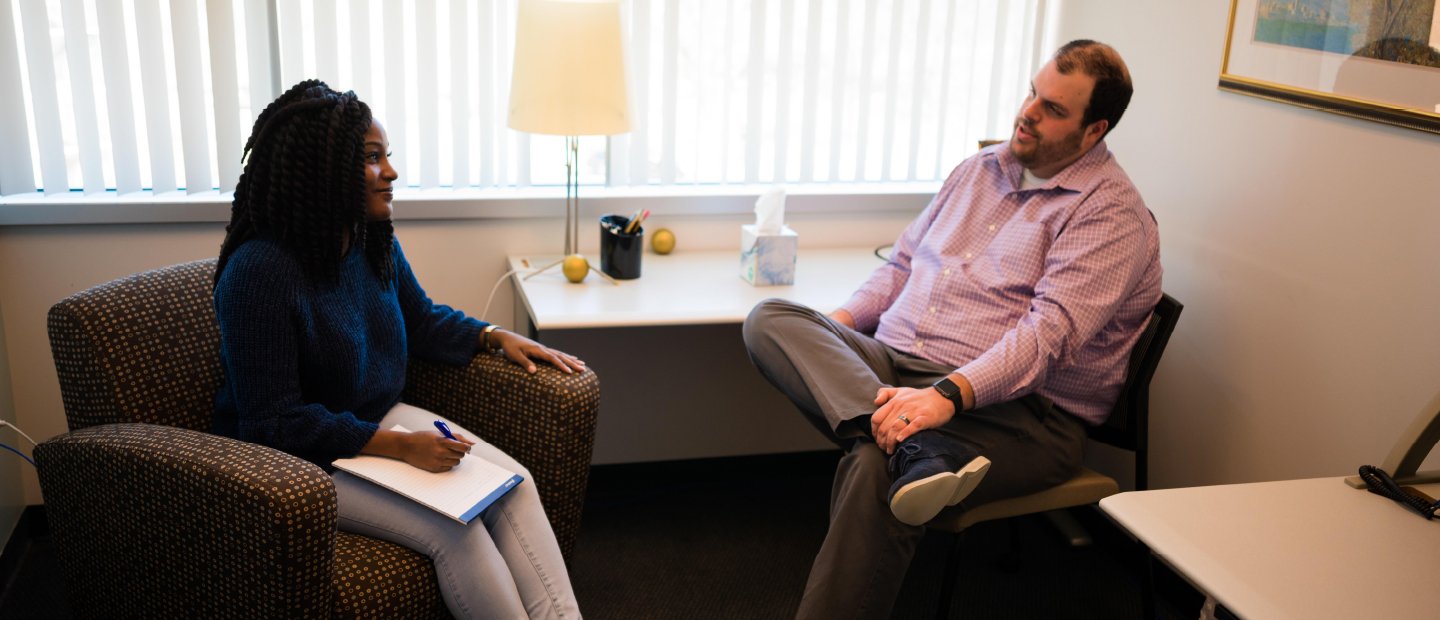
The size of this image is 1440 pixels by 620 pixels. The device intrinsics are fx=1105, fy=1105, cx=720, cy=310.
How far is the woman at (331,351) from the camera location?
1701 mm

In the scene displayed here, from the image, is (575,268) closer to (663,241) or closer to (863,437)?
(663,241)

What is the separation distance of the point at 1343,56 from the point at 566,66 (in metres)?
1.50

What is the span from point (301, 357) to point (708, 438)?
1446 millimetres

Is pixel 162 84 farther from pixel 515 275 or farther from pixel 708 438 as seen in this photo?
pixel 708 438

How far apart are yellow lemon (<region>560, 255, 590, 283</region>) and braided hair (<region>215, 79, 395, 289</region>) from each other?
76 cm

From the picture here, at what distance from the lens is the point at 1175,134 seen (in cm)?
257

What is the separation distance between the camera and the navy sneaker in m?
1.81

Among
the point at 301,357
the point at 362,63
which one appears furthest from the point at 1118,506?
the point at 362,63

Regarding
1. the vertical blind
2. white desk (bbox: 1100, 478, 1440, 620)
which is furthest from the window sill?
white desk (bbox: 1100, 478, 1440, 620)

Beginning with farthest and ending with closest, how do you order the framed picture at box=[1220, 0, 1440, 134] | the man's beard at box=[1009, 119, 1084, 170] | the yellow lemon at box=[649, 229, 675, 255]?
the yellow lemon at box=[649, 229, 675, 255], the man's beard at box=[1009, 119, 1084, 170], the framed picture at box=[1220, 0, 1440, 134]

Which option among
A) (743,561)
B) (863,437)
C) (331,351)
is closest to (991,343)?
(863,437)

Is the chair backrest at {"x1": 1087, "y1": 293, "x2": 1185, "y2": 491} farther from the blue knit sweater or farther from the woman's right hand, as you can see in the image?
the blue knit sweater

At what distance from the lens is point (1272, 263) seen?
226 cm

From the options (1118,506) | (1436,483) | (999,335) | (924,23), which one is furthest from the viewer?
(924,23)
